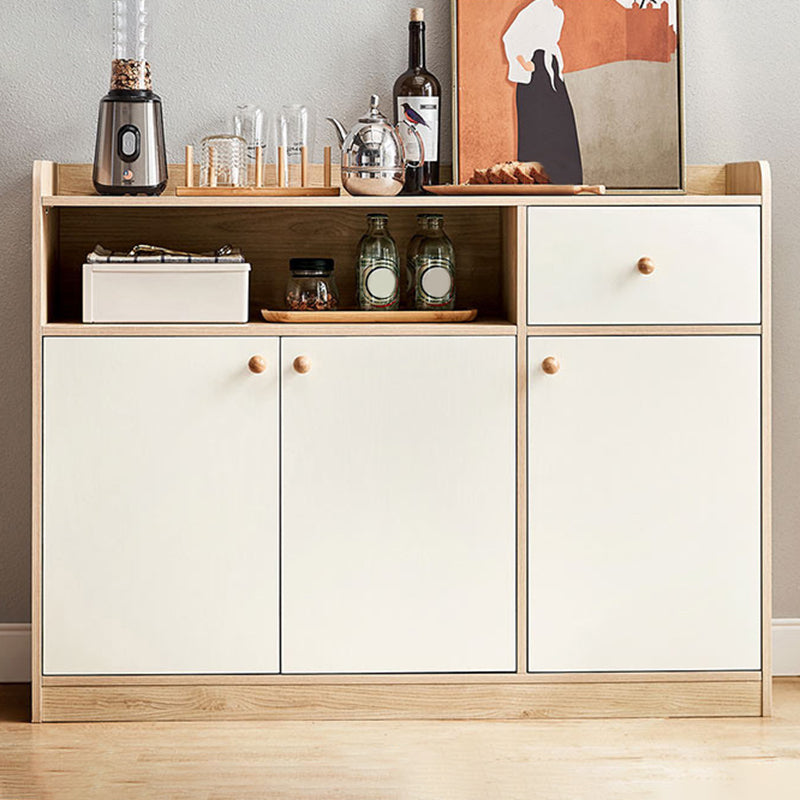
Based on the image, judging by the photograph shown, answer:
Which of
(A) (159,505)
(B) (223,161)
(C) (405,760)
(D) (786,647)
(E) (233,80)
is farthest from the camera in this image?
(D) (786,647)

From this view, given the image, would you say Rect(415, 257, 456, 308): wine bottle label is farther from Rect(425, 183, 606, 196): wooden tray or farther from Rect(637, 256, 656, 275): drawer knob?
Rect(637, 256, 656, 275): drawer knob

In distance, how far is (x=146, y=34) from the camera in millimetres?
2346

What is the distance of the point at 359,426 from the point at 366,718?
60 centimetres

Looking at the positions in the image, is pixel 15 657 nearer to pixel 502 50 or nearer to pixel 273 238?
pixel 273 238

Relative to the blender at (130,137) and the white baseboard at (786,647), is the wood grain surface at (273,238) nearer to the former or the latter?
the blender at (130,137)

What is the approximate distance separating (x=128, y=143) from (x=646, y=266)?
3.48ft

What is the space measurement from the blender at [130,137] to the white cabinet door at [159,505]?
0.33m

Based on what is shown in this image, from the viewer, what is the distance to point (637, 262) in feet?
6.88

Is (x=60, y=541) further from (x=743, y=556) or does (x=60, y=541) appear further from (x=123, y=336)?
(x=743, y=556)

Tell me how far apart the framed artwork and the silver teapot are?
0.90 ft

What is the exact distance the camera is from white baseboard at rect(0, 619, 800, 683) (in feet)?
7.95

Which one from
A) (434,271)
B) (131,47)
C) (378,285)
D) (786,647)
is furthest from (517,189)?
(786,647)

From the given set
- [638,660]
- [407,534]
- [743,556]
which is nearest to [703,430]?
[743,556]

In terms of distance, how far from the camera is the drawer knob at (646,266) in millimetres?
2078
